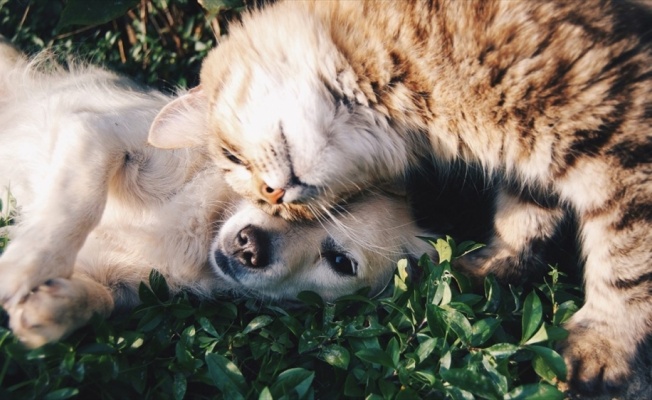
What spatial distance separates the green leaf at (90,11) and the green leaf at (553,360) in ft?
8.66

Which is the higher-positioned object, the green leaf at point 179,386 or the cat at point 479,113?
the cat at point 479,113

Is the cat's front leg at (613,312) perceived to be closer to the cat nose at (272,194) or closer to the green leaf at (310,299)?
the green leaf at (310,299)

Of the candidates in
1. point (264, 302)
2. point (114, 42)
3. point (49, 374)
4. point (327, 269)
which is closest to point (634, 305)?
point (327, 269)

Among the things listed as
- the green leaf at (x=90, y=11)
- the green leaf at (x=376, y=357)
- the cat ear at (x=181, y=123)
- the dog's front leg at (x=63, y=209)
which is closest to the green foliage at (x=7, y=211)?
the dog's front leg at (x=63, y=209)

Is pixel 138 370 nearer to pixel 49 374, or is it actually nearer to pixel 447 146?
pixel 49 374

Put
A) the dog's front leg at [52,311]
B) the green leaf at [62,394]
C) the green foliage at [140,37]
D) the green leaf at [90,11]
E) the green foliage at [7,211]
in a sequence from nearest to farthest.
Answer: the green leaf at [62,394] → the dog's front leg at [52,311] → the green foliage at [7,211] → the green leaf at [90,11] → the green foliage at [140,37]

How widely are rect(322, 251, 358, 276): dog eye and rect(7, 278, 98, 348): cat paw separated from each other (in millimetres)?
1067

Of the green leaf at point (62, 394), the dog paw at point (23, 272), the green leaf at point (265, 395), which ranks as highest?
the dog paw at point (23, 272)

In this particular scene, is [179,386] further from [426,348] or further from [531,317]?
[531,317]

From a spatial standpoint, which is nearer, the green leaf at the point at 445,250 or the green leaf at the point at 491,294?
the green leaf at the point at 491,294

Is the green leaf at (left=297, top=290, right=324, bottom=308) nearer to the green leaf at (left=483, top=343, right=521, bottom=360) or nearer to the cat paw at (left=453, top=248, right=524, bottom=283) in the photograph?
the cat paw at (left=453, top=248, right=524, bottom=283)

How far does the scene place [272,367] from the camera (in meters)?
2.44

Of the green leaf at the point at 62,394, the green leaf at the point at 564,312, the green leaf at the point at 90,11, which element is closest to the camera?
the green leaf at the point at 62,394

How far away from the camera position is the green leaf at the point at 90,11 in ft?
Answer: 11.4
